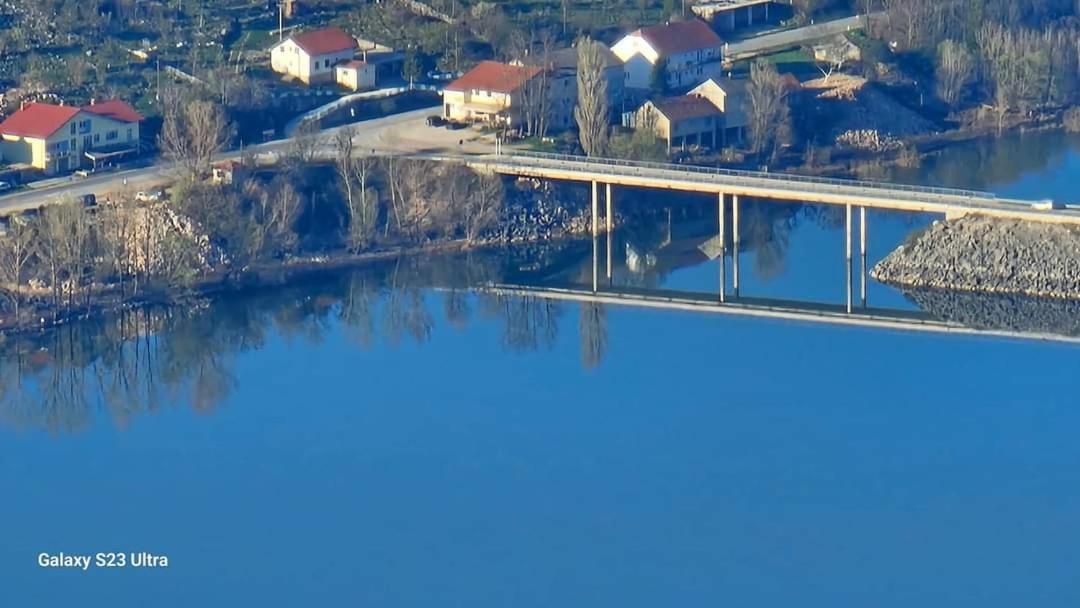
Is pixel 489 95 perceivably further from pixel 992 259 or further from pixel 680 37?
pixel 992 259

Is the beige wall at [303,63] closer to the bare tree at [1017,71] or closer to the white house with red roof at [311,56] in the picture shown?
the white house with red roof at [311,56]

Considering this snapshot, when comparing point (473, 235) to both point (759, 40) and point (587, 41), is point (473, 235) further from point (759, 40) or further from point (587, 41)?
point (759, 40)

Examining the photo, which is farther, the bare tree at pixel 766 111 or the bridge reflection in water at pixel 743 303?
the bare tree at pixel 766 111

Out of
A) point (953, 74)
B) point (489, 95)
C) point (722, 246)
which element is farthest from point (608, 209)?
point (953, 74)

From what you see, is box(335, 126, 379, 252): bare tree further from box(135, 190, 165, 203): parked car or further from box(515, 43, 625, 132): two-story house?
box(515, 43, 625, 132): two-story house

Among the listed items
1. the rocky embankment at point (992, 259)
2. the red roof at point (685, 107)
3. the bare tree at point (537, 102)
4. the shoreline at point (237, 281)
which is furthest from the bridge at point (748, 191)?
the red roof at point (685, 107)

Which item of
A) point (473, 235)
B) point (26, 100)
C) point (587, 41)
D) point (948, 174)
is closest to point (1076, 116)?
point (948, 174)

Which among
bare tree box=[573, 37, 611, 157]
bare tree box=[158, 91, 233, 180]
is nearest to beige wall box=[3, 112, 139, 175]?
bare tree box=[158, 91, 233, 180]
